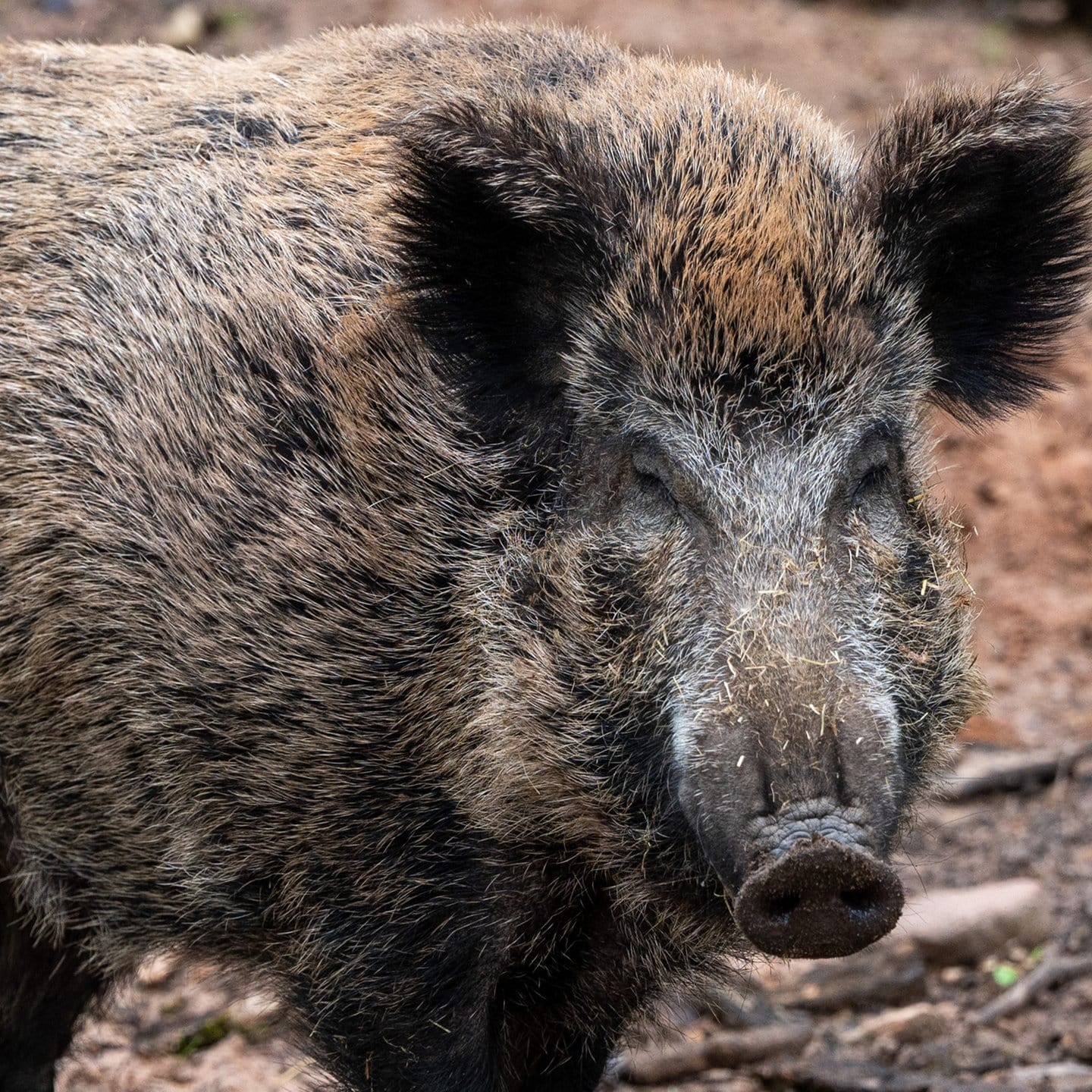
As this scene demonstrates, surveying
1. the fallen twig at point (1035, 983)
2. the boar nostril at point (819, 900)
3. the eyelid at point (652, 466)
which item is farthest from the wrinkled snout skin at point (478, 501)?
the fallen twig at point (1035, 983)

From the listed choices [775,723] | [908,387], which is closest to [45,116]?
[908,387]

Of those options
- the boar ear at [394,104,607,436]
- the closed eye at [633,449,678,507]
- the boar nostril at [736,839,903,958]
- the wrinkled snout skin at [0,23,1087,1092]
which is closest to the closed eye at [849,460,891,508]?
the wrinkled snout skin at [0,23,1087,1092]

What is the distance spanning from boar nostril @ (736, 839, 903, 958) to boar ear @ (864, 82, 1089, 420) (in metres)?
1.60

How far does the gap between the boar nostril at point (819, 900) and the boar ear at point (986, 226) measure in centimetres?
160

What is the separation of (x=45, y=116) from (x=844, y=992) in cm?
413

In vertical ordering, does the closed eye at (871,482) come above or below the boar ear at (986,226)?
below

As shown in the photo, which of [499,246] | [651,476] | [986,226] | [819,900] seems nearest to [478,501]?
[651,476]

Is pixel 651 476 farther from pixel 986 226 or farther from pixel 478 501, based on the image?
pixel 986 226

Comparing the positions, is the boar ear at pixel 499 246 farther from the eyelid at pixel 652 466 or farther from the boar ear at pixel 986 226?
the boar ear at pixel 986 226

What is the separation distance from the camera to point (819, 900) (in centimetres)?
319

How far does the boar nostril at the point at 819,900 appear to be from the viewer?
314 centimetres

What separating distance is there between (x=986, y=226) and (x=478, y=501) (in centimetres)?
152

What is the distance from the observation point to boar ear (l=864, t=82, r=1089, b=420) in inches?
157

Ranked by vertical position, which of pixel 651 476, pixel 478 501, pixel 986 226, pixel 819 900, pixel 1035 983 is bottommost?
pixel 1035 983
